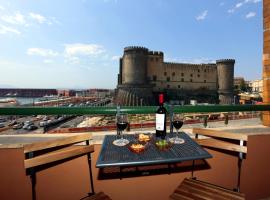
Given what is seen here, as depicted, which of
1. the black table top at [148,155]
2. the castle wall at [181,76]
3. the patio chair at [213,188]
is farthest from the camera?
the castle wall at [181,76]

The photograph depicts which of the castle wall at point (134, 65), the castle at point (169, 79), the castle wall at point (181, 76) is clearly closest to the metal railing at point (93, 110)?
the castle at point (169, 79)

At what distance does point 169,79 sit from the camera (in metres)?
39.6

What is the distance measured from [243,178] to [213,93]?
139ft

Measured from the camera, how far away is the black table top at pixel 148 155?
1252mm

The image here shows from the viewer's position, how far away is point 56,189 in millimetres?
1939

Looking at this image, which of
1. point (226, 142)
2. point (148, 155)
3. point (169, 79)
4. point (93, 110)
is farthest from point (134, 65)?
point (148, 155)

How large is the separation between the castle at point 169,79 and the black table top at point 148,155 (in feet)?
105

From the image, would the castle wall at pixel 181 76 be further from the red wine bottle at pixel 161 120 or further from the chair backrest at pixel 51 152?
the chair backrest at pixel 51 152

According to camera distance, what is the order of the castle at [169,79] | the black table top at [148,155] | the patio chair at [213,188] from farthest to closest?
the castle at [169,79] < the patio chair at [213,188] < the black table top at [148,155]

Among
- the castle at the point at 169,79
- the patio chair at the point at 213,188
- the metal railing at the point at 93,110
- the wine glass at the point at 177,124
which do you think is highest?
the castle at the point at 169,79

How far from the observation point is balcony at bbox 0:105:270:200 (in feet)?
5.91

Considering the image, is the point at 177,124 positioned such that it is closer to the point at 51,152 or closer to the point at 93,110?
the point at 93,110

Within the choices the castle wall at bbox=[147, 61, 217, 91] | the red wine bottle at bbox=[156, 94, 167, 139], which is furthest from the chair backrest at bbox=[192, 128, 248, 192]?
the castle wall at bbox=[147, 61, 217, 91]

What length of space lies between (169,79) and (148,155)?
3920 centimetres
